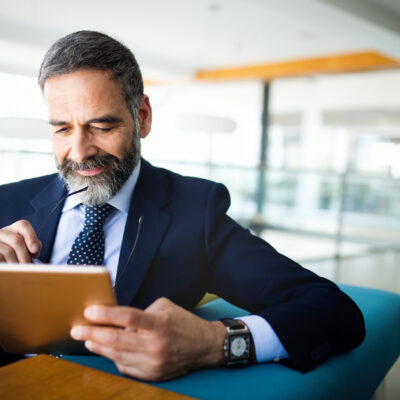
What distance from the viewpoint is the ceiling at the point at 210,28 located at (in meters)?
5.41

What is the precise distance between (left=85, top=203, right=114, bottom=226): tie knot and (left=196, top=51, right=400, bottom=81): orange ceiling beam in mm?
→ 7325

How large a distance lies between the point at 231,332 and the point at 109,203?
48cm

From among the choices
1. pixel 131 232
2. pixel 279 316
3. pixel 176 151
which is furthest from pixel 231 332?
pixel 176 151

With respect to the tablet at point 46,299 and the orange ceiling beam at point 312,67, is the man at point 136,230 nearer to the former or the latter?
the tablet at point 46,299

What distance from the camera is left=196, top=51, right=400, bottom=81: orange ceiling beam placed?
7.60 meters

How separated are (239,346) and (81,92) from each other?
696 millimetres

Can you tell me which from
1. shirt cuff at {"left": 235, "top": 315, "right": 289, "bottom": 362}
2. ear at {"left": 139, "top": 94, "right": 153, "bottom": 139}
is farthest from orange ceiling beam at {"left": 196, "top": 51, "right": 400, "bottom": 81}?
shirt cuff at {"left": 235, "top": 315, "right": 289, "bottom": 362}

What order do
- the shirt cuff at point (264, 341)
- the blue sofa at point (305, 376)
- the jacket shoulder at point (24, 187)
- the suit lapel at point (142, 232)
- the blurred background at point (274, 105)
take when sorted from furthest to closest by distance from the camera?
the blurred background at point (274, 105) → the jacket shoulder at point (24, 187) → the suit lapel at point (142, 232) → the shirt cuff at point (264, 341) → the blue sofa at point (305, 376)

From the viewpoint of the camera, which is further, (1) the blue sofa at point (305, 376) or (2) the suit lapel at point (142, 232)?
(2) the suit lapel at point (142, 232)

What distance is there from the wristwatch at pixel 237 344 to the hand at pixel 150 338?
44 millimetres

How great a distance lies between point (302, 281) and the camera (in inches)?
44.3

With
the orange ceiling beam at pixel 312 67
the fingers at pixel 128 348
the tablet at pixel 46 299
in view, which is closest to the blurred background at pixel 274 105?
the orange ceiling beam at pixel 312 67

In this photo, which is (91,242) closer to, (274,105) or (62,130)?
(62,130)

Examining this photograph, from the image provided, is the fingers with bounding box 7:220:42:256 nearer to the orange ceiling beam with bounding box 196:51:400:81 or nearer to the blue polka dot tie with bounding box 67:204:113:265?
the blue polka dot tie with bounding box 67:204:113:265
